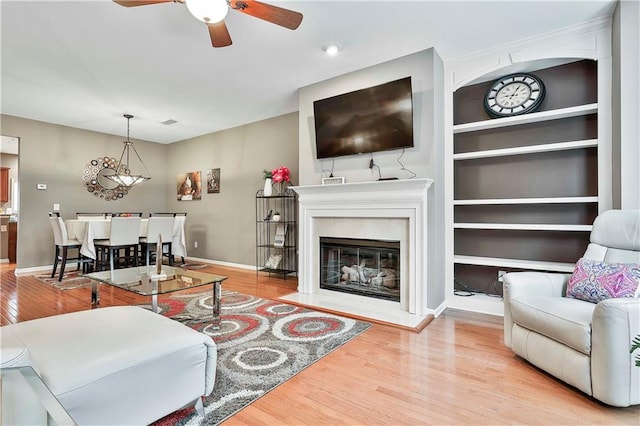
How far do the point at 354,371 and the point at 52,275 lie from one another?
5264 millimetres

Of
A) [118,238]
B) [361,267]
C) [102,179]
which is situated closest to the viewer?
[361,267]

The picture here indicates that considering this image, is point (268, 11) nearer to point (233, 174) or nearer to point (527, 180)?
point (527, 180)

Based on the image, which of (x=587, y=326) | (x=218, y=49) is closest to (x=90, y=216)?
(x=218, y=49)

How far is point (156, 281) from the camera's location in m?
2.78

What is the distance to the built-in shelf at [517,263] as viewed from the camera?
9.46ft

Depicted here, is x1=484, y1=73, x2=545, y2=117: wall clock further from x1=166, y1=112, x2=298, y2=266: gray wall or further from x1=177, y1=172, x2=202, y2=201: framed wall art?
x1=177, y1=172, x2=202, y2=201: framed wall art

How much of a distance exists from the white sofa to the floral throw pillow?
234 cm

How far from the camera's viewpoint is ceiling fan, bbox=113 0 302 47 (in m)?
1.91

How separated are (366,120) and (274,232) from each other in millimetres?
2598

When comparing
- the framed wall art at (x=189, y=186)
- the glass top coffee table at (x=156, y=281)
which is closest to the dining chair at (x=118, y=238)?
the framed wall art at (x=189, y=186)

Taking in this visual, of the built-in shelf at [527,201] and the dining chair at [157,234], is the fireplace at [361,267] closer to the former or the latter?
the built-in shelf at [527,201]

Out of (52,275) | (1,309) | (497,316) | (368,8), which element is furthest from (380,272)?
(52,275)

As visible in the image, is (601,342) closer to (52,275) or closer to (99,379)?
(99,379)

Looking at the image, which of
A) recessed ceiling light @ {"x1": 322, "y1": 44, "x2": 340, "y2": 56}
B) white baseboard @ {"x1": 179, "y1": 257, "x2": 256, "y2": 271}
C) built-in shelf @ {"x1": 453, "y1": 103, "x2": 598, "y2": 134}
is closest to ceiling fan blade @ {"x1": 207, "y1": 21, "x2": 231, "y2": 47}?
recessed ceiling light @ {"x1": 322, "y1": 44, "x2": 340, "y2": 56}
